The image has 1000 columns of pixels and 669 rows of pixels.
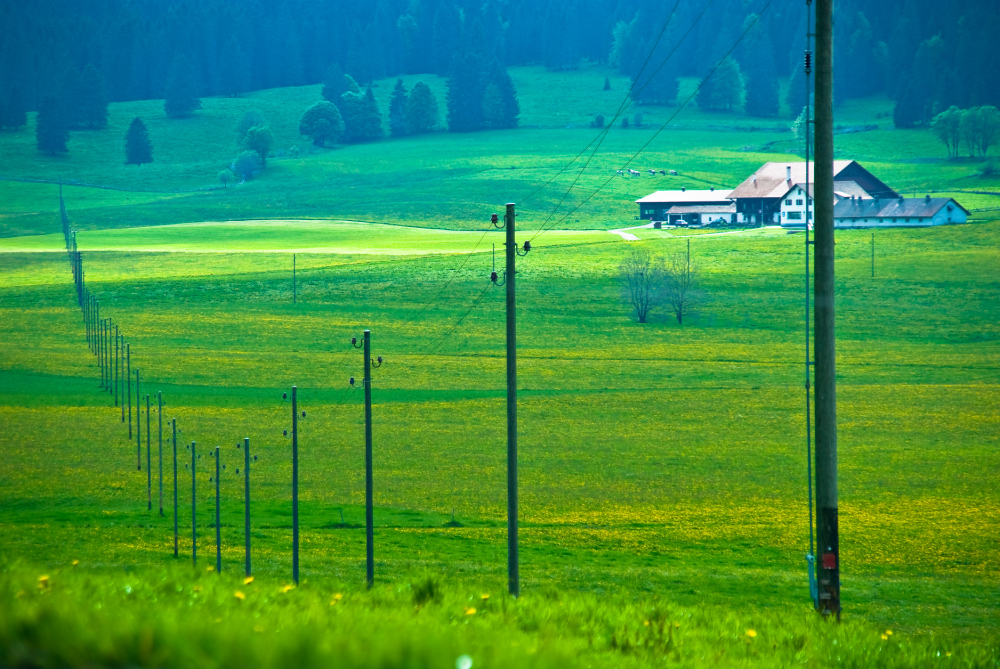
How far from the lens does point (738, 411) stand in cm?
5256

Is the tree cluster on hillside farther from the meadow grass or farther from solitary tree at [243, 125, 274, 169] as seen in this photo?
solitary tree at [243, 125, 274, 169]

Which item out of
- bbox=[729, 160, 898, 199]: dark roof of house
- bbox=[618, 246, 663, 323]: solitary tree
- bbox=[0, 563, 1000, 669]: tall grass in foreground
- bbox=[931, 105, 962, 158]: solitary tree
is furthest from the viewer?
bbox=[931, 105, 962, 158]: solitary tree

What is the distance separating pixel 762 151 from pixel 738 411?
435 feet

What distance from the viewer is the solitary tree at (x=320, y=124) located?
197250 millimetres

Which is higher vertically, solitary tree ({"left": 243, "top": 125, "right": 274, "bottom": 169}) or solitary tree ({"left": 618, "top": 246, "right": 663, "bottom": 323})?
solitary tree ({"left": 243, "top": 125, "right": 274, "bottom": 169})

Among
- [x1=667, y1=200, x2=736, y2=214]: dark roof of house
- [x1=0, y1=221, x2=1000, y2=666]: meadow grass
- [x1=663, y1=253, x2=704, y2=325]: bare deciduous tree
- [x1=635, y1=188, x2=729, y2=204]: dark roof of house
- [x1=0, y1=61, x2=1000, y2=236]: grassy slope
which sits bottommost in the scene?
[x1=0, y1=221, x2=1000, y2=666]: meadow grass

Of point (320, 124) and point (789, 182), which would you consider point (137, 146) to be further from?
point (789, 182)

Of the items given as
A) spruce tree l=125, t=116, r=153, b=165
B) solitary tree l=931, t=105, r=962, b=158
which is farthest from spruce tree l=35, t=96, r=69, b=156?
solitary tree l=931, t=105, r=962, b=158

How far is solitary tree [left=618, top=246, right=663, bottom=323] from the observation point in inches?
3196

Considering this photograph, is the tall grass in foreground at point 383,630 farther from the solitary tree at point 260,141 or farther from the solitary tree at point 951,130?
the solitary tree at point 951,130

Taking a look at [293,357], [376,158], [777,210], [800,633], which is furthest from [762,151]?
[800,633]

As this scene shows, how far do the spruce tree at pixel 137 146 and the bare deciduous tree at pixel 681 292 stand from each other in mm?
128227

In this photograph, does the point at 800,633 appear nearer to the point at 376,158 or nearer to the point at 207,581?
the point at 207,581

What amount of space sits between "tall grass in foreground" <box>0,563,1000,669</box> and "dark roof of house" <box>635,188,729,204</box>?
122 m
